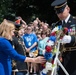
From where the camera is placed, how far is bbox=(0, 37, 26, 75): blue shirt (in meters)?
6.70

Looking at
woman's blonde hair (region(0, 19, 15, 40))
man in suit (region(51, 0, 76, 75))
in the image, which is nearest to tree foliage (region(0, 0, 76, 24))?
woman's blonde hair (region(0, 19, 15, 40))

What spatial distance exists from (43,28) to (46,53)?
8932 millimetres

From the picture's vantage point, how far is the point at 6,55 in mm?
6879

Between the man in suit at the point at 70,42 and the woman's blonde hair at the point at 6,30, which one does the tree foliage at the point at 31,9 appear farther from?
the man in suit at the point at 70,42

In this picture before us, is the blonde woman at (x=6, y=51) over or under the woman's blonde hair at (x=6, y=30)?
under

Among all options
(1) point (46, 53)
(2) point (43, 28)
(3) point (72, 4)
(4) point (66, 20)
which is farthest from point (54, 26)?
(3) point (72, 4)

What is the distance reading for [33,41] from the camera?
1389 cm

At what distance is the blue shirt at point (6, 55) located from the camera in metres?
6.70

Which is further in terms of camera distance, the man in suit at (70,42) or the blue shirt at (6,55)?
the blue shirt at (6,55)

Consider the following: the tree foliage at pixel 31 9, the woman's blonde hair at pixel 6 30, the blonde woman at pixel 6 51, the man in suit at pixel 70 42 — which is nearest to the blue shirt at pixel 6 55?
the blonde woman at pixel 6 51

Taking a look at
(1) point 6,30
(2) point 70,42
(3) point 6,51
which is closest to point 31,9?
(1) point 6,30

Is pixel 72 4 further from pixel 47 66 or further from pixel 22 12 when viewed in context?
pixel 47 66

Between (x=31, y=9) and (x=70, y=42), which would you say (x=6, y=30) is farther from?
(x=31, y=9)

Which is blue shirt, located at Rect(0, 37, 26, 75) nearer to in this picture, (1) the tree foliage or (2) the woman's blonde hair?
(2) the woman's blonde hair
